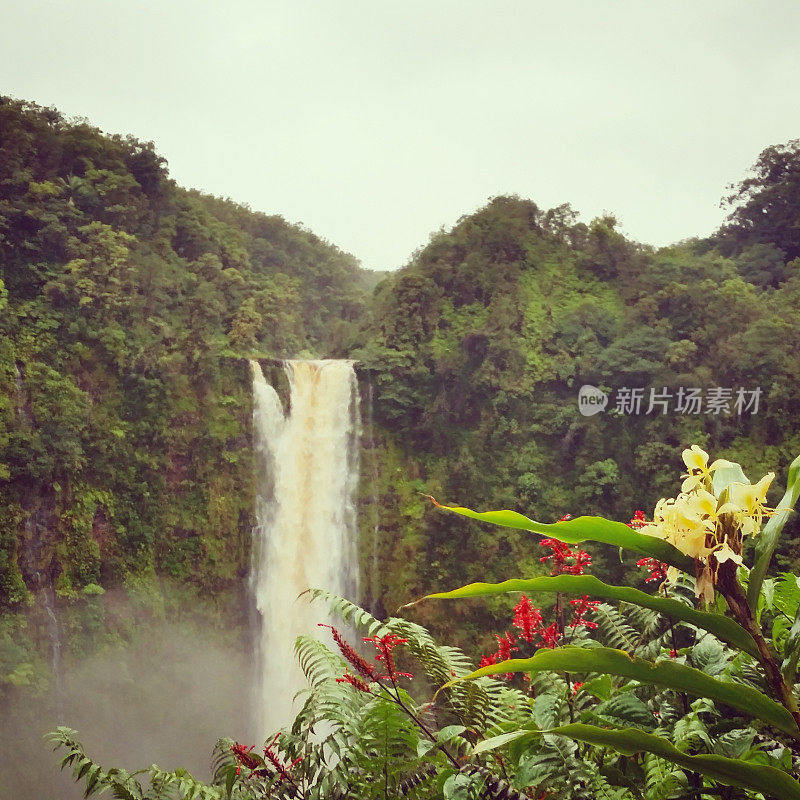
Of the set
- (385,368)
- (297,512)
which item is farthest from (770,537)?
(385,368)

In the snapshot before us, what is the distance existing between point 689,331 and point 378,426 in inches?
168

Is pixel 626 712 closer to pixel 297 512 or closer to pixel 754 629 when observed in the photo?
pixel 754 629

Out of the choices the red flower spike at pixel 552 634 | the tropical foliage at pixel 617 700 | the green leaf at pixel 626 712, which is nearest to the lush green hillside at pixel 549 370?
the red flower spike at pixel 552 634

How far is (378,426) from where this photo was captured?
8.83m

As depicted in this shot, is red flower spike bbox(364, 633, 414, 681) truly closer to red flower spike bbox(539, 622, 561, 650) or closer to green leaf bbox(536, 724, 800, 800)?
red flower spike bbox(539, 622, 561, 650)

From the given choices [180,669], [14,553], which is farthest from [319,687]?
[180,669]

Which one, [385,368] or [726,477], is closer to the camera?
[726,477]

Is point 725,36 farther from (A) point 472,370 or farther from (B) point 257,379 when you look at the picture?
(B) point 257,379

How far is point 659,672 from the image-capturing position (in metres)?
0.54

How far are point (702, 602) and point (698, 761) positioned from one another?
0.15 m

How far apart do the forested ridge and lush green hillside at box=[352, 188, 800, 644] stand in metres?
0.03

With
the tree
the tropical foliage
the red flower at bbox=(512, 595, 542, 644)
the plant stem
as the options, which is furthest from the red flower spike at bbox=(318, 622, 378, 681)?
the tree

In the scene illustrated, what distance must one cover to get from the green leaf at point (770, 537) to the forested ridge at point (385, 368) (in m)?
7.17

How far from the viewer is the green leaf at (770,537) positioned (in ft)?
1.89
